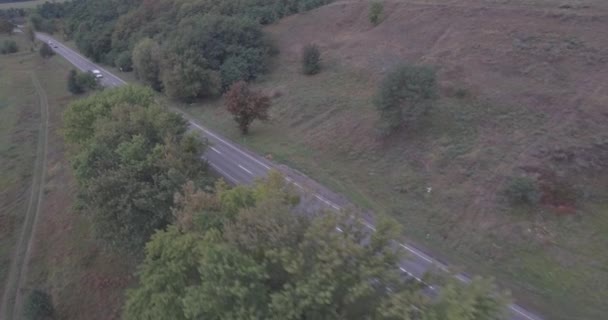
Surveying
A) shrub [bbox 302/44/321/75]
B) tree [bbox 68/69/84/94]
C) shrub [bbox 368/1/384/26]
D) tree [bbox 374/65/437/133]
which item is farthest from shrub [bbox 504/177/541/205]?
tree [bbox 68/69/84/94]

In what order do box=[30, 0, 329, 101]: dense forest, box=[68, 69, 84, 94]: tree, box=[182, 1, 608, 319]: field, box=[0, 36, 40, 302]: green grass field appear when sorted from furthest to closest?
box=[68, 69, 84, 94]: tree < box=[30, 0, 329, 101]: dense forest < box=[0, 36, 40, 302]: green grass field < box=[182, 1, 608, 319]: field

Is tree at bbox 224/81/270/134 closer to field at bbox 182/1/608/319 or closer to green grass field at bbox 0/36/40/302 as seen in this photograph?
field at bbox 182/1/608/319

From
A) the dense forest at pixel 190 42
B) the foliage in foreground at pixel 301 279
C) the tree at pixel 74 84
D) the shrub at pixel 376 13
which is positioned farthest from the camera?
the tree at pixel 74 84

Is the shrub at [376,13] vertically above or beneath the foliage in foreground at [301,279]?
beneath

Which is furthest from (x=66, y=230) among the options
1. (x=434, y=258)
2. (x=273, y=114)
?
(x=434, y=258)

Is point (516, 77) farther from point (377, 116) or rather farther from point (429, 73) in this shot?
point (377, 116)

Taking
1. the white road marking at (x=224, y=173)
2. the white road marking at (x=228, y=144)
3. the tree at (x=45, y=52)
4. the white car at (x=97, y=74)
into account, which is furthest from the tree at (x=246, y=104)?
the tree at (x=45, y=52)

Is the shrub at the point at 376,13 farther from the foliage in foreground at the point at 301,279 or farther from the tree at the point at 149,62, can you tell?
the foliage in foreground at the point at 301,279

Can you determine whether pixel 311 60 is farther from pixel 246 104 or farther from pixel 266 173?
pixel 266 173
